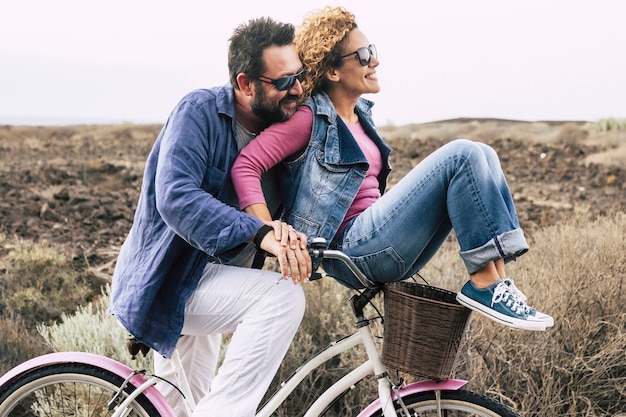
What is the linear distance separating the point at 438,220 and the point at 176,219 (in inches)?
30.5

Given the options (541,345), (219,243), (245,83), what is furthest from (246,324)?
(541,345)

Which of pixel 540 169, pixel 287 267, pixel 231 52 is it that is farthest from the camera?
pixel 540 169

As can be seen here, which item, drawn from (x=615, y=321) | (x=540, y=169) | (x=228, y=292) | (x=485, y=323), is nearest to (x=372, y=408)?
(x=228, y=292)

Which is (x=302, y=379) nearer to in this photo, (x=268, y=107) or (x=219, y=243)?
(x=219, y=243)

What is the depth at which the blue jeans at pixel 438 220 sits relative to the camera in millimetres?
2379

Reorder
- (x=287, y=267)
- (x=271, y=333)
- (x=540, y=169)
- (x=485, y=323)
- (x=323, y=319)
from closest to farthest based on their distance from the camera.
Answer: (x=287, y=267) → (x=271, y=333) → (x=485, y=323) → (x=323, y=319) → (x=540, y=169)

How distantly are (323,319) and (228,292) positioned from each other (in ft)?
7.21

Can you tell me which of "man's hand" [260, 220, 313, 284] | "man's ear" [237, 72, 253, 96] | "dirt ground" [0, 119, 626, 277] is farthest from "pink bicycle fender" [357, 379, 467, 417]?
"dirt ground" [0, 119, 626, 277]

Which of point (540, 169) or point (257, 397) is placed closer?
point (257, 397)

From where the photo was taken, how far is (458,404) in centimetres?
260

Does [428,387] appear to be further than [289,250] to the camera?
Yes

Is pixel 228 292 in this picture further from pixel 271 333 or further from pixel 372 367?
pixel 372 367

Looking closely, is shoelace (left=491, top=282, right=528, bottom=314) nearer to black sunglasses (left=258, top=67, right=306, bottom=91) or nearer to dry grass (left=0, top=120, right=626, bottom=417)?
black sunglasses (left=258, top=67, right=306, bottom=91)

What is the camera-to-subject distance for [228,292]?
2.65m
